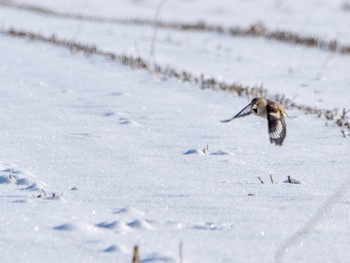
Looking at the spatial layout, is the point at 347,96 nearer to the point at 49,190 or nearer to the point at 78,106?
the point at 78,106

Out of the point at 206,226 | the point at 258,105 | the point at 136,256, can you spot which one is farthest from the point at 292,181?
the point at 136,256

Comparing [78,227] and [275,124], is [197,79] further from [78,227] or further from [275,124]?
[78,227]

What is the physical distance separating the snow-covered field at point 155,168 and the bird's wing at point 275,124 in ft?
0.97

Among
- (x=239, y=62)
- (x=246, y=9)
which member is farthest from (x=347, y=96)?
(x=246, y=9)

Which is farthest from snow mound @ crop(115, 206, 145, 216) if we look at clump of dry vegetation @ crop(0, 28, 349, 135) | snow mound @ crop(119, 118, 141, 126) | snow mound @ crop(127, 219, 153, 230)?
clump of dry vegetation @ crop(0, 28, 349, 135)

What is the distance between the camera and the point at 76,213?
12.5ft

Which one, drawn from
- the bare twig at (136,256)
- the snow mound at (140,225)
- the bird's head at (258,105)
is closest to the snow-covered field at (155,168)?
the snow mound at (140,225)

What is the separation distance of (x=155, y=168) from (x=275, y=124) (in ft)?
2.97

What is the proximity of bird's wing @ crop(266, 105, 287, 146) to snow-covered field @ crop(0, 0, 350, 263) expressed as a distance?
0.97ft

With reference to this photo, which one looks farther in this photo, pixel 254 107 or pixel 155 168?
pixel 155 168

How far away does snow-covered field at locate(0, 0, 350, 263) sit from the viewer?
3.42 m

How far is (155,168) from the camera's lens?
493 centimetres

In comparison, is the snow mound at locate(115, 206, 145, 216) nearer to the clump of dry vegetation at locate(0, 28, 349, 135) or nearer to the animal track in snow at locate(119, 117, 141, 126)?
the animal track in snow at locate(119, 117, 141, 126)

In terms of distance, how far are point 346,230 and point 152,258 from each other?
105cm
